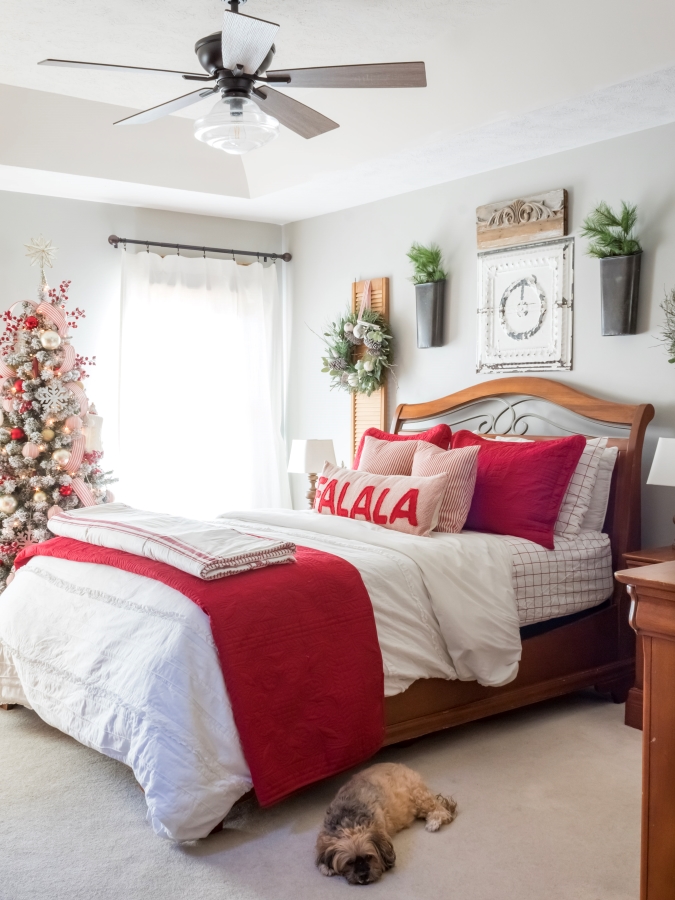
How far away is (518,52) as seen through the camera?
3.58 metres

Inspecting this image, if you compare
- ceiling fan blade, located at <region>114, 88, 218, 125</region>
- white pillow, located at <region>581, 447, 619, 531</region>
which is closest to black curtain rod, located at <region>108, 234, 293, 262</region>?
ceiling fan blade, located at <region>114, 88, 218, 125</region>

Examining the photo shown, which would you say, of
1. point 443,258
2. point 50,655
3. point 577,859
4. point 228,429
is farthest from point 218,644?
point 228,429

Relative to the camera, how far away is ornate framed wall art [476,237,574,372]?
4223mm

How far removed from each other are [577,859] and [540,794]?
1.33 ft

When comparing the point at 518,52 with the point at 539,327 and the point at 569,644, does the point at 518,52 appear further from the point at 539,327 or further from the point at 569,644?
the point at 569,644

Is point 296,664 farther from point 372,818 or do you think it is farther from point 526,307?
point 526,307

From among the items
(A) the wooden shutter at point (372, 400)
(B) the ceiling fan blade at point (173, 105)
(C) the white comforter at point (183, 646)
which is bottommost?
(C) the white comforter at point (183, 646)

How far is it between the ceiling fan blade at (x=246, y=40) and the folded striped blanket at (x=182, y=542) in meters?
1.53

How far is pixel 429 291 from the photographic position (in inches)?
191

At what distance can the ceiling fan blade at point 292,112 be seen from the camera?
291 centimetres

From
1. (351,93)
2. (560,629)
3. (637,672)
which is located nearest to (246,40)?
(351,93)

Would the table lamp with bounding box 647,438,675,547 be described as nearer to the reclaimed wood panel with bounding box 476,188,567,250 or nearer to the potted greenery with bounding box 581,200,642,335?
the potted greenery with bounding box 581,200,642,335

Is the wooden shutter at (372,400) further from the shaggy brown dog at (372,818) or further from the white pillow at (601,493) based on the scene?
the shaggy brown dog at (372,818)

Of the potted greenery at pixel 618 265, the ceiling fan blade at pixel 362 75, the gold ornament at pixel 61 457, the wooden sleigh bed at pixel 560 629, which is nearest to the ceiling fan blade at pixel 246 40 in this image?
the ceiling fan blade at pixel 362 75
